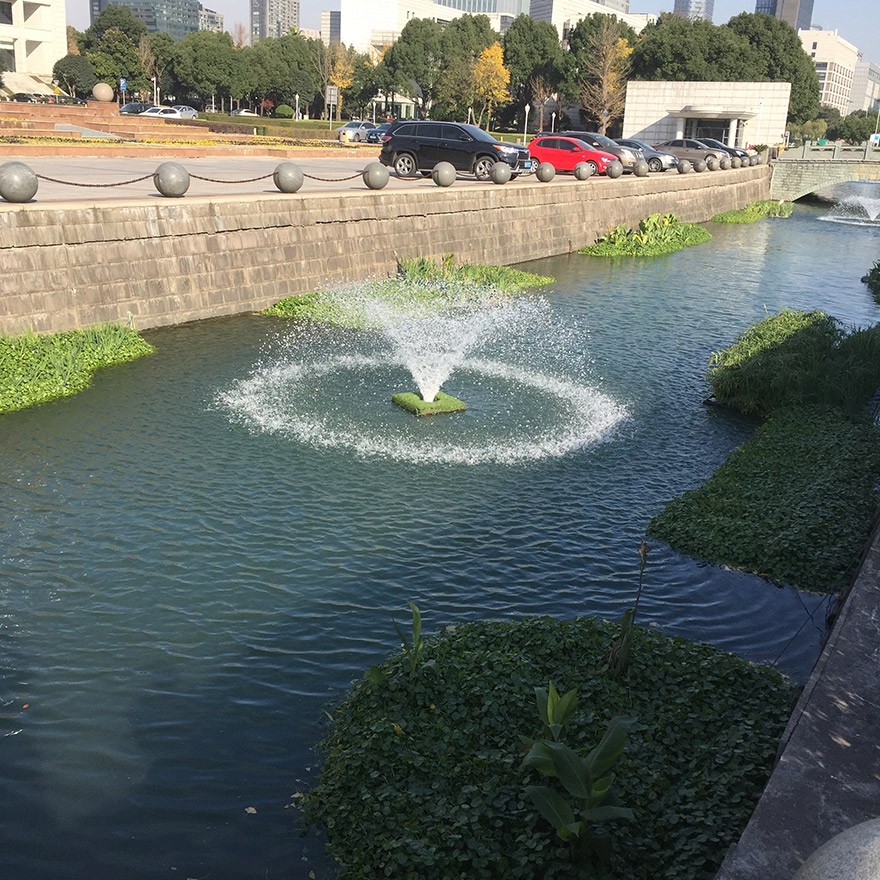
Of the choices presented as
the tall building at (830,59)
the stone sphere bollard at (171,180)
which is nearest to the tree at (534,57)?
the stone sphere bollard at (171,180)

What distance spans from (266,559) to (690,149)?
46.8m

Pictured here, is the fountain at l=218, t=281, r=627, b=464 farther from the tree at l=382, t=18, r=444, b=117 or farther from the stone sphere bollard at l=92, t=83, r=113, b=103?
the tree at l=382, t=18, r=444, b=117

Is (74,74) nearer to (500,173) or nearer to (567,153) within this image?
(567,153)

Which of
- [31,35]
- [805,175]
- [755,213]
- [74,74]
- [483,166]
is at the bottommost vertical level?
[755,213]

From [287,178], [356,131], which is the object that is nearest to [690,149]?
[356,131]

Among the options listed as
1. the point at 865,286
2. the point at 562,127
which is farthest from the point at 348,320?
the point at 562,127

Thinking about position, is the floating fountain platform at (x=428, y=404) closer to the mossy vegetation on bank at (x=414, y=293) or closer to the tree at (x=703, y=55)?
the mossy vegetation on bank at (x=414, y=293)

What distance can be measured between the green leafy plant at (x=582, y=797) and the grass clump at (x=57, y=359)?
10.0 m

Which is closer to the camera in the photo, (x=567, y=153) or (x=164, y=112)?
(x=567, y=153)

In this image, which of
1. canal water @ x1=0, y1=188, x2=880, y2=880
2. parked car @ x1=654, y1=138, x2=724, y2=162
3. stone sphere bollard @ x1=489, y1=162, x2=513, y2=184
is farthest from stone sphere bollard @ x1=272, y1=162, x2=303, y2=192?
parked car @ x1=654, y1=138, x2=724, y2=162

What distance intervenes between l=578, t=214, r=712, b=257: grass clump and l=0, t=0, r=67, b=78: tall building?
62.0 m

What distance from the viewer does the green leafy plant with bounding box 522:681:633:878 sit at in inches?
192

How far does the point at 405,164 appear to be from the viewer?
97.8ft

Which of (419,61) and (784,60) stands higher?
(784,60)
